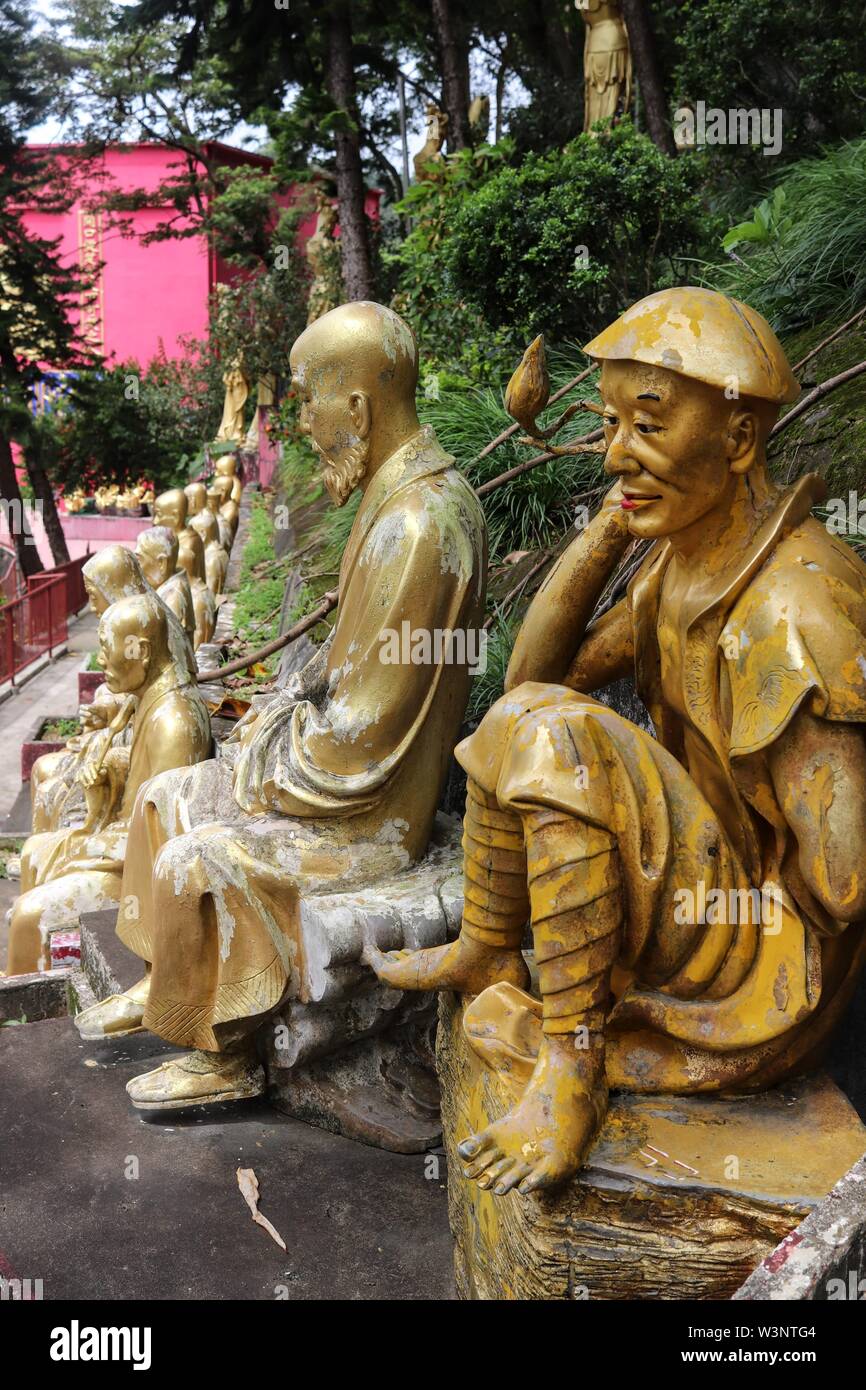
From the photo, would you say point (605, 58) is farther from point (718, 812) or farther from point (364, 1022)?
point (718, 812)

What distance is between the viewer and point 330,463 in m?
3.49

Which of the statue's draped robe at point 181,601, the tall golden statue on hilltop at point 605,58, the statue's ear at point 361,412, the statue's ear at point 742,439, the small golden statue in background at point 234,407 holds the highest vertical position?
the tall golden statue on hilltop at point 605,58

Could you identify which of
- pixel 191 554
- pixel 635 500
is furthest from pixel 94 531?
pixel 635 500

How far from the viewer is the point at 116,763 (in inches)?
198

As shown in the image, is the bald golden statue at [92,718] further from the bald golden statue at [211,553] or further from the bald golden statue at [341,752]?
the bald golden statue at [211,553]

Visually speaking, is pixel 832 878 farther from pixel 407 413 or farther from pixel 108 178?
pixel 108 178

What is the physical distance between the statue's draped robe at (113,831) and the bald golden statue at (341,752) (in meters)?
0.92

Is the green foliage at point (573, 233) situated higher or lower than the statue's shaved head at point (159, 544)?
higher

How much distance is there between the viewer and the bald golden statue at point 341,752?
325cm

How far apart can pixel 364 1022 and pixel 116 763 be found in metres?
2.04

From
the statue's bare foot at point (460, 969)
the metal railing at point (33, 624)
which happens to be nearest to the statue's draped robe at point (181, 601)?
the statue's bare foot at point (460, 969)

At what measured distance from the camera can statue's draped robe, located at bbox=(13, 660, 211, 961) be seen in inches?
172

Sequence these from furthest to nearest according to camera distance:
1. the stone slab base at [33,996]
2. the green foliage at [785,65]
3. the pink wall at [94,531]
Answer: the pink wall at [94,531] → the green foliage at [785,65] → the stone slab base at [33,996]

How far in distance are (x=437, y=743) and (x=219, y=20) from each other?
12.0 m
